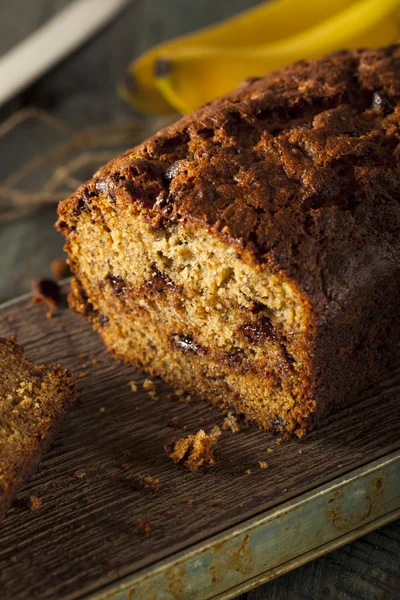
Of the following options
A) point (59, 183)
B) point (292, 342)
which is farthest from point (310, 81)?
point (59, 183)

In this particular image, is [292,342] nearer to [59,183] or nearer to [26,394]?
[26,394]

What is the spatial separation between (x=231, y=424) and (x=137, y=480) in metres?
0.44

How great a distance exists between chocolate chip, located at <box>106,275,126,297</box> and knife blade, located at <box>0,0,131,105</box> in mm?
2402

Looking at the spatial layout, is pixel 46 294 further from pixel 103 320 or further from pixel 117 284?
pixel 117 284

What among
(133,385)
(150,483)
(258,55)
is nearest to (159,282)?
(133,385)

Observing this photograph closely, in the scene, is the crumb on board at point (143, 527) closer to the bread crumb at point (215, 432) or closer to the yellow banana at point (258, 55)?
the bread crumb at point (215, 432)

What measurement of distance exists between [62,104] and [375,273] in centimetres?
400

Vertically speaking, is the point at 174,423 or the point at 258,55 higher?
the point at 258,55

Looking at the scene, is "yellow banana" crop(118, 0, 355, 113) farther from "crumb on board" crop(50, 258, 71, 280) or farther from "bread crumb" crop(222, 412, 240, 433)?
"bread crumb" crop(222, 412, 240, 433)

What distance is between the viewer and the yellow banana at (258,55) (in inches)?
169

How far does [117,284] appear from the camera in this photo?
3119mm

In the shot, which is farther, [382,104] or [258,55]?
[258,55]

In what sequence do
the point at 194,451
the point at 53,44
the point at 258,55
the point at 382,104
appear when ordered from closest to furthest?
1. the point at 194,451
2. the point at 382,104
3. the point at 258,55
4. the point at 53,44

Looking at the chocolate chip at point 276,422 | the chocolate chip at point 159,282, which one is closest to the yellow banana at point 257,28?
the chocolate chip at point 159,282
